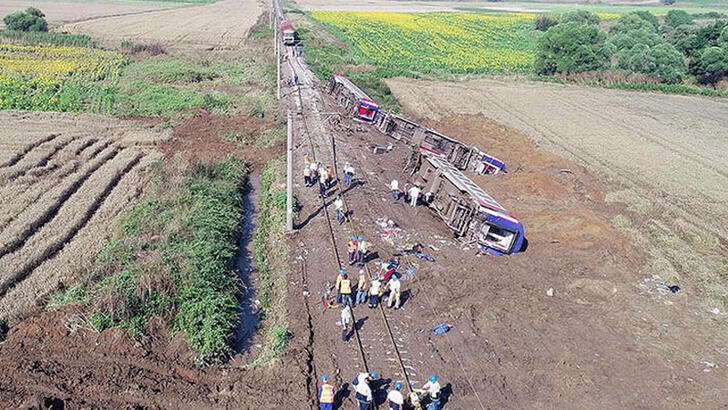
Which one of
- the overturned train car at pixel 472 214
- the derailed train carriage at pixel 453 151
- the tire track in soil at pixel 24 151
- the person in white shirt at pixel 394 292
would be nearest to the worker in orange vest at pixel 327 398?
the person in white shirt at pixel 394 292

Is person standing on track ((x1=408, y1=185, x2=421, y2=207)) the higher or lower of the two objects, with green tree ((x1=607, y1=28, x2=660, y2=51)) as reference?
lower

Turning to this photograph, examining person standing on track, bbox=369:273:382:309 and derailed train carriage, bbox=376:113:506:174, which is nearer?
person standing on track, bbox=369:273:382:309

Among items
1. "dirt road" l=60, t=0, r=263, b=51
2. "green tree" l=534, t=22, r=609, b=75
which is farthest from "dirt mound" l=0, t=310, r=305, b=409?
"dirt road" l=60, t=0, r=263, b=51

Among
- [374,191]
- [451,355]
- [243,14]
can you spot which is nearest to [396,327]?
[451,355]

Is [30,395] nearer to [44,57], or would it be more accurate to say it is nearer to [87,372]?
[87,372]

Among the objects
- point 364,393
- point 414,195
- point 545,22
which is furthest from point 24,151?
point 545,22

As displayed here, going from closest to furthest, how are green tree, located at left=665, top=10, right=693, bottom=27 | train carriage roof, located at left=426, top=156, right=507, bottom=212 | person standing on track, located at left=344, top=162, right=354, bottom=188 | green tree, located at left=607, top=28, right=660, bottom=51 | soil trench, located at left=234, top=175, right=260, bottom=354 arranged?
1. soil trench, located at left=234, top=175, right=260, bottom=354
2. train carriage roof, located at left=426, top=156, right=507, bottom=212
3. person standing on track, located at left=344, top=162, right=354, bottom=188
4. green tree, located at left=607, top=28, right=660, bottom=51
5. green tree, located at left=665, top=10, right=693, bottom=27

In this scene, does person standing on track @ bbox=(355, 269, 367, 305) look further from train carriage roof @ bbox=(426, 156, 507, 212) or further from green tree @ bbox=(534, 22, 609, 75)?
green tree @ bbox=(534, 22, 609, 75)
